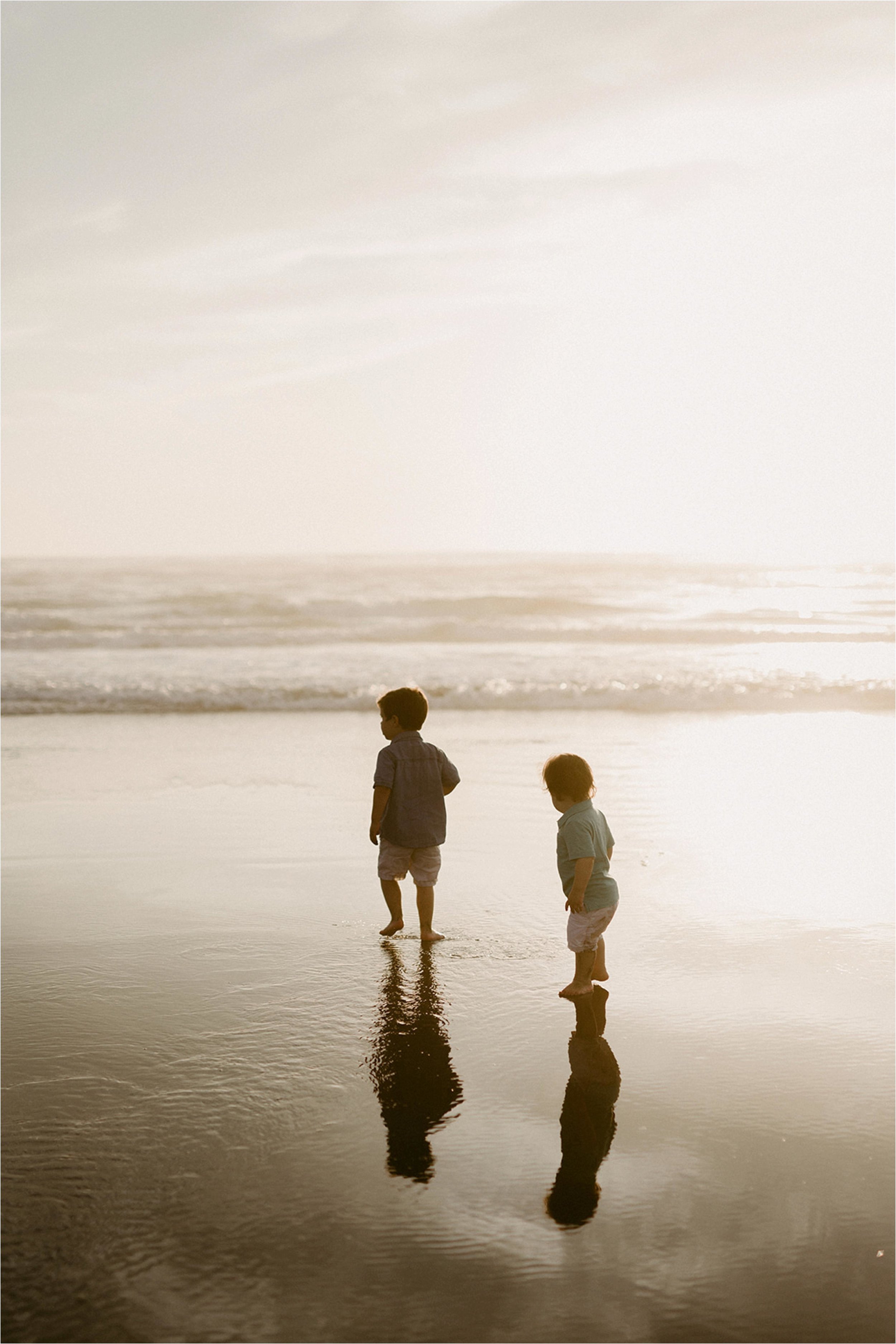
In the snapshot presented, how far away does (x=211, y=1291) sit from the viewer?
113 inches

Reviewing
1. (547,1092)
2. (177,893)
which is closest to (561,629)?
(177,893)

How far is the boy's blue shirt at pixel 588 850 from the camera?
16.0ft

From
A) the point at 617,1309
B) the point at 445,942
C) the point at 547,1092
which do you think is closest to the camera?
the point at 617,1309

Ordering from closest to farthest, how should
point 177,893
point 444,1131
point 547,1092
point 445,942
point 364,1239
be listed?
point 364,1239 → point 444,1131 → point 547,1092 → point 445,942 → point 177,893

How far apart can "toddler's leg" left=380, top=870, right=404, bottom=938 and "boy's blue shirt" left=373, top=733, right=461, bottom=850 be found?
21 cm

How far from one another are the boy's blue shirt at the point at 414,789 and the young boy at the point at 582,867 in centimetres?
103

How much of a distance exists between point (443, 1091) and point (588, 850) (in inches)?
49.3

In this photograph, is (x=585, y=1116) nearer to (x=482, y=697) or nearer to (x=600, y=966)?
(x=600, y=966)

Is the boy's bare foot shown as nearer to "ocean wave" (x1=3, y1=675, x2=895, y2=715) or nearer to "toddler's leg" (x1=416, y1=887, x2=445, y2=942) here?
"toddler's leg" (x1=416, y1=887, x2=445, y2=942)

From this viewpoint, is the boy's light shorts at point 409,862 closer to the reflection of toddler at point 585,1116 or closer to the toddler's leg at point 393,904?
the toddler's leg at point 393,904

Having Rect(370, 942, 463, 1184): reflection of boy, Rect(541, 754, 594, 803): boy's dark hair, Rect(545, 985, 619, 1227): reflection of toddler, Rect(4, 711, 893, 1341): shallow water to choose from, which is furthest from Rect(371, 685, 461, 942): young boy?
Rect(545, 985, 619, 1227): reflection of toddler

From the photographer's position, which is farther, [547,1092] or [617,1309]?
[547,1092]

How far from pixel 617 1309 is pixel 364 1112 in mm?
1263

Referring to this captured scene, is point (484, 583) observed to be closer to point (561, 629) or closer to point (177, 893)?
point (561, 629)
